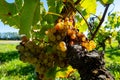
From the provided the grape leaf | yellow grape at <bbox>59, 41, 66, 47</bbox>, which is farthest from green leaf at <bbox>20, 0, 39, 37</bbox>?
the grape leaf

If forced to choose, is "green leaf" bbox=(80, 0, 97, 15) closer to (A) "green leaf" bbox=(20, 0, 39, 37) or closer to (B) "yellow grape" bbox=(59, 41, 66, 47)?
(B) "yellow grape" bbox=(59, 41, 66, 47)

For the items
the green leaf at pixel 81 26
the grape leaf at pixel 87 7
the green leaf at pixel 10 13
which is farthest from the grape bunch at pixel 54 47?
the green leaf at pixel 81 26

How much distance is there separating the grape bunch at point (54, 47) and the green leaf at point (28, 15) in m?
0.23

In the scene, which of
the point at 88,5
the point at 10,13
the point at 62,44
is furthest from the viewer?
the point at 88,5

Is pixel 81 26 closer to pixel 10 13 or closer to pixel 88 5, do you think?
pixel 88 5

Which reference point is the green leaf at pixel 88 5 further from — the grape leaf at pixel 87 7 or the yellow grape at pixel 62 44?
the yellow grape at pixel 62 44

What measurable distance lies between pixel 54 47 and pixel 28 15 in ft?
1.02

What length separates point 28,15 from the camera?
1.39 metres

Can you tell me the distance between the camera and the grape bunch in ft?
5.31

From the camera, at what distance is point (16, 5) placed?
72.6 inches

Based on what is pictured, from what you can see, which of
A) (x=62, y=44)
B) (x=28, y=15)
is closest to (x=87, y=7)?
(x=62, y=44)

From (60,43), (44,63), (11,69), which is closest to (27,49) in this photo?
(44,63)

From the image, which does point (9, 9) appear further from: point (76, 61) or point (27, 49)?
point (76, 61)

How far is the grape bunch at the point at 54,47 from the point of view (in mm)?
1618
